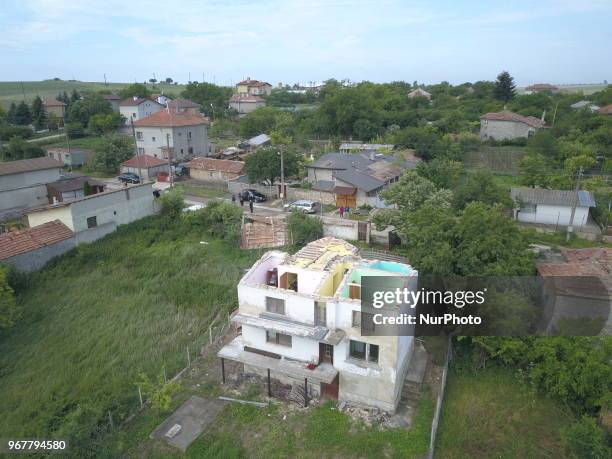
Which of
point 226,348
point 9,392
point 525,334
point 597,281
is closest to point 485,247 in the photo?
point 525,334

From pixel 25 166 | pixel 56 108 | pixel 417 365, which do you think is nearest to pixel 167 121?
pixel 25 166

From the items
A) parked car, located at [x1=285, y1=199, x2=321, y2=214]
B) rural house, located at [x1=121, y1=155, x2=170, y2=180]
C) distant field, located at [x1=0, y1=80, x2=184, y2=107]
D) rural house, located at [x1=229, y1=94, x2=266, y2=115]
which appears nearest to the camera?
parked car, located at [x1=285, y1=199, x2=321, y2=214]

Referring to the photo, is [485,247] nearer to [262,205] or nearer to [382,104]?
[262,205]

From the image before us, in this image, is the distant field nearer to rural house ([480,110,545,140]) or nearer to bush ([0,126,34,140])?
bush ([0,126,34,140])

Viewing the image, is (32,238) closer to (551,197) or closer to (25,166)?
(25,166)

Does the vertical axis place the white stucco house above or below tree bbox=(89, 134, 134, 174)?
below

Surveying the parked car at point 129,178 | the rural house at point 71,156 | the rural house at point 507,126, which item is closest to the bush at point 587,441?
the parked car at point 129,178

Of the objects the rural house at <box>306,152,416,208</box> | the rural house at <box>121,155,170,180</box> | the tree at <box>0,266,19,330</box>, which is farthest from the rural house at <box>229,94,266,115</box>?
the tree at <box>0,266,19,330</box>
